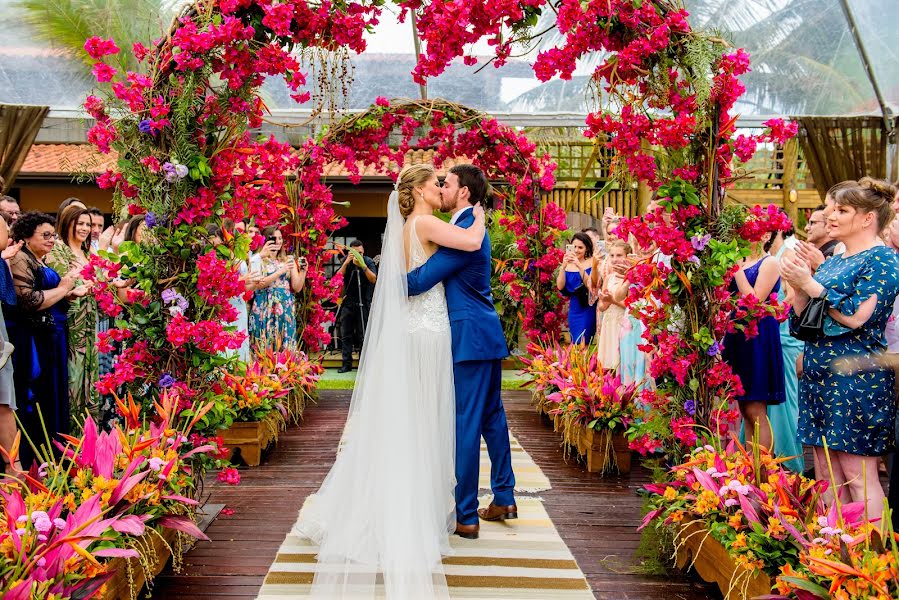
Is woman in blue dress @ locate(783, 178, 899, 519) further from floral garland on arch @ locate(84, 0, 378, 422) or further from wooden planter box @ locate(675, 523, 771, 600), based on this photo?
floral garland on arch @ locate(84, 0, 378, 422)

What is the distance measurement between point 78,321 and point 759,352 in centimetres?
428

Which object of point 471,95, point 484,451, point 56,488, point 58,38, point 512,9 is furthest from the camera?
point 471,95

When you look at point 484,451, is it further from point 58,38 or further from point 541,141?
point 541,141

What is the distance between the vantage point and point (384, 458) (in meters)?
3.79

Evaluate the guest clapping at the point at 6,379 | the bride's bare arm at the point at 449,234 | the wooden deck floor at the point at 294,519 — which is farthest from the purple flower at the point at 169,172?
the wooden deck floor at the point at 294,519

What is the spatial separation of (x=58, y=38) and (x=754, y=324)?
344 inches

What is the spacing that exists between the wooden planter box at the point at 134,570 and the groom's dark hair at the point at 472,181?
2.23 m

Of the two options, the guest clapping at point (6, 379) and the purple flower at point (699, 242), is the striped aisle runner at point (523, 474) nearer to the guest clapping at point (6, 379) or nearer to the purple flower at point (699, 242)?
the purple flower at point (699, 242)

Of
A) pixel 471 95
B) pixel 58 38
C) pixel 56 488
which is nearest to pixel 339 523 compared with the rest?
pixel 56 488

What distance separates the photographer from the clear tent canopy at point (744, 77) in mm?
8789

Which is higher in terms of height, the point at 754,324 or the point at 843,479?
the point at 754,324

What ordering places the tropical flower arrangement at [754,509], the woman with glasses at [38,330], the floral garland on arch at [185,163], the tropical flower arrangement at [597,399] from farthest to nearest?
the tropical flower arrangement at [597,399] → the woman with glasses at [38,330] → the floral garland on arch at [185,163] → the tropical flower arrangement at [754,509]

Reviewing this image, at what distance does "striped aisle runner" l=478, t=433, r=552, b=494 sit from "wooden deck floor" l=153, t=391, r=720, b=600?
0.08 meters

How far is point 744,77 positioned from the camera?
9.48m
